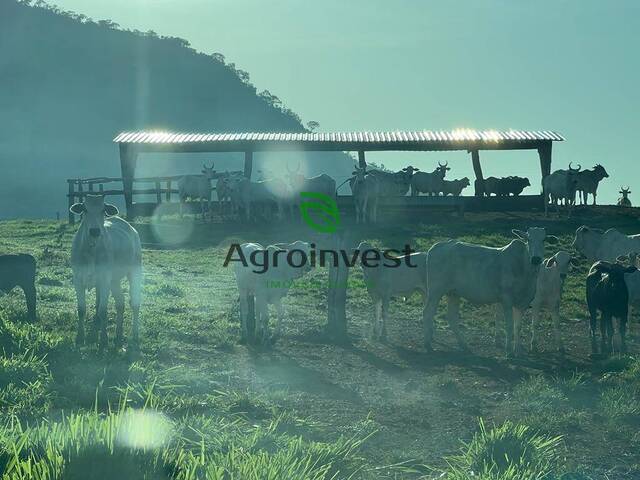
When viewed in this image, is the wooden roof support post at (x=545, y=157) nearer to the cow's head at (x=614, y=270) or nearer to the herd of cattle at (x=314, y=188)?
the herd of cattle at (x=314, y=188)

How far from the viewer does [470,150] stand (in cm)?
3950

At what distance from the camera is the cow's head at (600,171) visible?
3672 cm

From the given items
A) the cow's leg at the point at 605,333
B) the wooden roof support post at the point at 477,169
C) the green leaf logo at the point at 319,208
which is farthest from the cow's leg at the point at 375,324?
the wooden roof support post at the point at 477,169

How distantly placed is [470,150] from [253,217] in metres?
11.5

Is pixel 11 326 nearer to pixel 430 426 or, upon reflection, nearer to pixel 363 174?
pixel 430 426

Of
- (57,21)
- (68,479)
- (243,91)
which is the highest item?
(57,21)

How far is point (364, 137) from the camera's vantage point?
3947 centimetres

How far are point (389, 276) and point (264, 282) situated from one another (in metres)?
2.85

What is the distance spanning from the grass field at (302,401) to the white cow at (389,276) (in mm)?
701

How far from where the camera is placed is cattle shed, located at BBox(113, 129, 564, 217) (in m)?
38.2

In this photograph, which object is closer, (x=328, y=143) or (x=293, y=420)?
(x=293, y=420)

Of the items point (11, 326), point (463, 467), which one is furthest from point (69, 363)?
Answer: point (463, 467)

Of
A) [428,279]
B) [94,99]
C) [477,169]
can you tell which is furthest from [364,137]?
[94,99]

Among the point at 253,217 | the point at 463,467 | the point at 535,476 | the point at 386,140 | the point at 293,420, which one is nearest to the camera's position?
the point at 535,476
